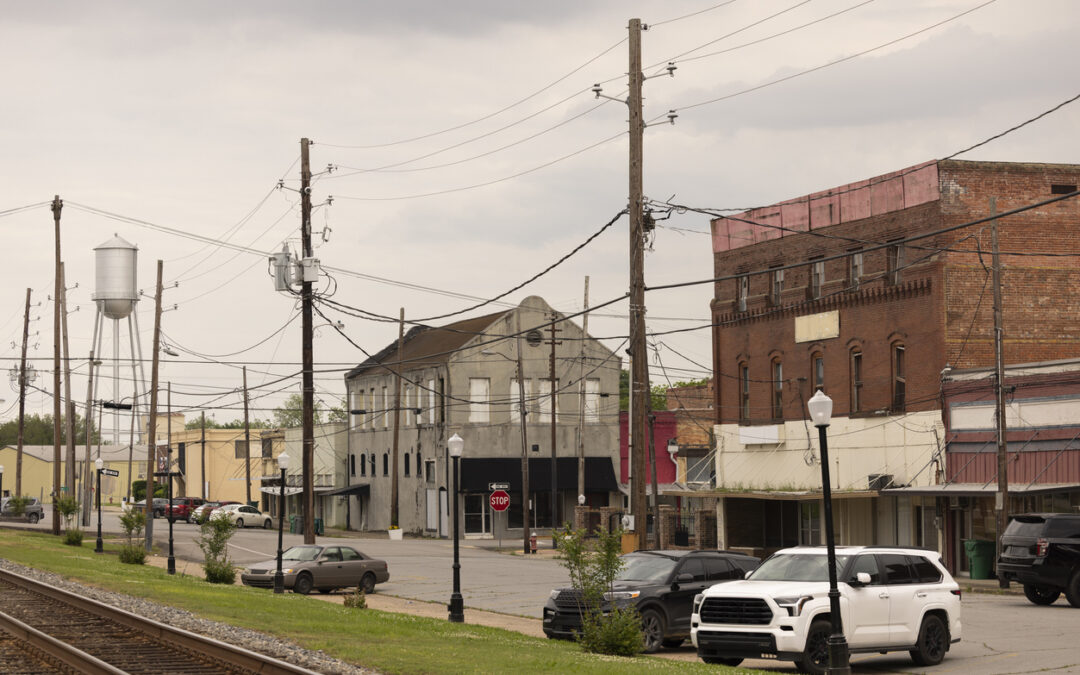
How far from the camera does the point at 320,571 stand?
35469mm

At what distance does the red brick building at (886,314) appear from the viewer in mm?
41250

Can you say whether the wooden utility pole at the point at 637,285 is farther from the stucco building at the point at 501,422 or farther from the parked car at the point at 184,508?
the parked car at the point at 184,508

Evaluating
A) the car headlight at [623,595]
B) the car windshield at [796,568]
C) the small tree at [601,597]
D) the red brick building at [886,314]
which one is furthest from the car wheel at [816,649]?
the red brick building at [886,314]

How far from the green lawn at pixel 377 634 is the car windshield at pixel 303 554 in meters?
2.47

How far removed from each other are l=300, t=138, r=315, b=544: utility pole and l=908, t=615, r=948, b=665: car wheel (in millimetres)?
22971

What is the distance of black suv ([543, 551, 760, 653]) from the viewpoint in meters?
22.2

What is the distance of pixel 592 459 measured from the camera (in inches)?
2958

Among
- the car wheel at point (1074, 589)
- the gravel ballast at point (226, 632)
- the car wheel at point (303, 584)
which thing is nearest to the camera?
the gravel ballast at point (226, 632)

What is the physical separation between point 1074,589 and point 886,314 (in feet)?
53.8

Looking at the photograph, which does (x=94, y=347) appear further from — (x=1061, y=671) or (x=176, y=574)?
(x=1061, y=671)

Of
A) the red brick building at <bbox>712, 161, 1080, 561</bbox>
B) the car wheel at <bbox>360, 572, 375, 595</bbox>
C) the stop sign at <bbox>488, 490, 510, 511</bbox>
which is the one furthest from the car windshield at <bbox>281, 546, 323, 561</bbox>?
the stop sign at <bbox>488, 490, 510, 511</bbox>

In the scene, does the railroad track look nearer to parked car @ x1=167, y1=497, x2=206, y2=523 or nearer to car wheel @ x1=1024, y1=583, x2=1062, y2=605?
car wheel @ x1=1024, y1=583, x2=1062, y2=605

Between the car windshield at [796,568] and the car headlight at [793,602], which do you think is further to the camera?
the car windshield at [796,568]

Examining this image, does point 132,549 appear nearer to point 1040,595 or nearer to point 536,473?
point 1040,595
